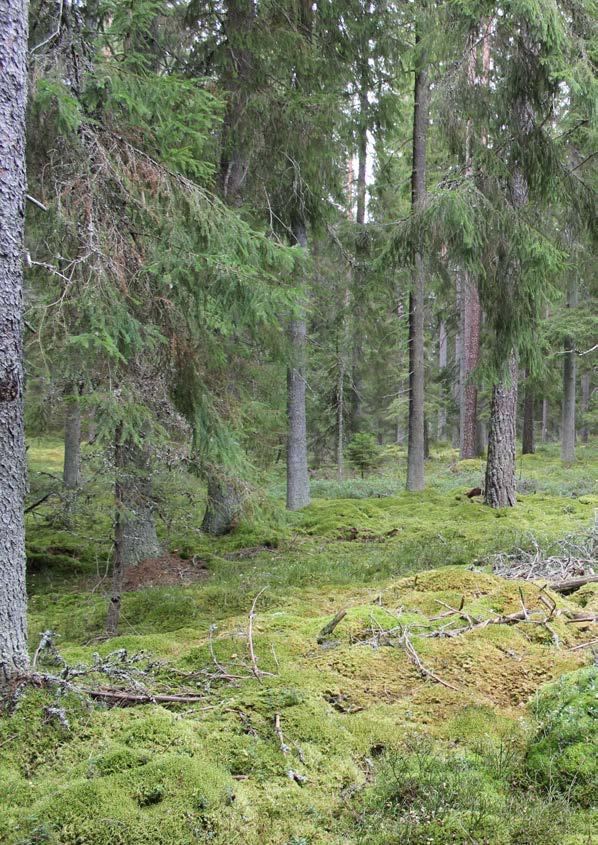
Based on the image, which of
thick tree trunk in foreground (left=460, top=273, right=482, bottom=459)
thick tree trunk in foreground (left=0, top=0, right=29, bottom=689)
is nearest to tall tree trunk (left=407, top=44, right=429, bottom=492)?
thick tree trunk in foreground (left=460, top=273, right=482, bottom=459)

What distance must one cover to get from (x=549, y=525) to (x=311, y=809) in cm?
759

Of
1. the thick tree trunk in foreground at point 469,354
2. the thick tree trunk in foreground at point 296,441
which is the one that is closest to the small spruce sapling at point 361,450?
the thick tree trunk in foreground at point 469,354

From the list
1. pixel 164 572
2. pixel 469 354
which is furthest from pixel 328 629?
pixel 469 354

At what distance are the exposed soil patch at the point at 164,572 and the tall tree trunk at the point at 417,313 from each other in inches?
276

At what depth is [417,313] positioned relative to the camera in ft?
45.3

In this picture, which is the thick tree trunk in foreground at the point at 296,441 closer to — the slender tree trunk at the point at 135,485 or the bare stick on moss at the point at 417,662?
the slender tree trunk at the point at 135,485

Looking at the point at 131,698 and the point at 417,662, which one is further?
the point at 417,662

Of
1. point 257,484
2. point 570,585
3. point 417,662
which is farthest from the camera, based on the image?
point 257,484

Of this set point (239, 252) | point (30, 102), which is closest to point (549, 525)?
point (239, 252)

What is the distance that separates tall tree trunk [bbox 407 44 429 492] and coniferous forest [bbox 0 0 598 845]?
0.56 metres

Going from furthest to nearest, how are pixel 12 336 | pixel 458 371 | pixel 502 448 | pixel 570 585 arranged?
pixel 458 371 → pixel 502 448 → pixel 570 585 → pixel 12 336

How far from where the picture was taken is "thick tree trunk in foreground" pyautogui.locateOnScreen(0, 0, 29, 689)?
3035 mm

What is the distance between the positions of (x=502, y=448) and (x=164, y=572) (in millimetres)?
6367

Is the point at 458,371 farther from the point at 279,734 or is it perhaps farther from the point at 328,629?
the point at 279,734
